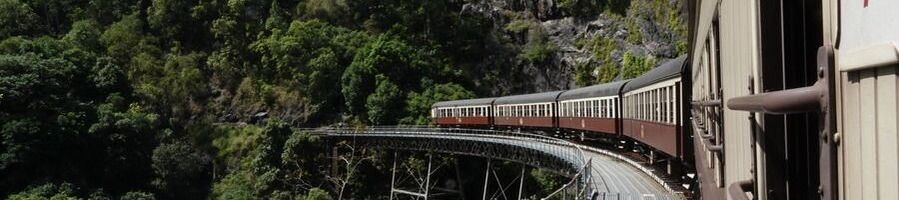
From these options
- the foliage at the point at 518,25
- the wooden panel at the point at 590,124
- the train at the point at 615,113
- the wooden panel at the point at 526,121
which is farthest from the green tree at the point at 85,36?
the wooden panel at the point at 590,124

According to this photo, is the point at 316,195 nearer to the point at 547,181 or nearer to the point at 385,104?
the point at 547,181

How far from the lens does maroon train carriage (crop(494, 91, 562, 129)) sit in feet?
83.6

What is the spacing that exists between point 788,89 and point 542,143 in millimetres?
19287

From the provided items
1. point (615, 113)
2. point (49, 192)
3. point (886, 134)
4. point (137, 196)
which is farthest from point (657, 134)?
point (49, 192)

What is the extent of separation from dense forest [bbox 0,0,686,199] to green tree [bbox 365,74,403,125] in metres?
0.08

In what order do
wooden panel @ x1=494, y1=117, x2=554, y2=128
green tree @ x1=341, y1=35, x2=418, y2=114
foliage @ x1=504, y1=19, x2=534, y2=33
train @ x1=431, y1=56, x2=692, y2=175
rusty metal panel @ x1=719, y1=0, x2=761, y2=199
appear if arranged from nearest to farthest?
1. rusty metal panel @ x1=719, y1=0, x2=761, y2=199
2. train @ x1=431, y1=56, x2=692, y2=175
3. wooden panel @ x1=494, y1=117, x2=554, y2=128
4. green tree @ x1=341, y1=35, x2=418, y2=114
5. foliage @ x1=504, y1=19, x2=534, y2=33

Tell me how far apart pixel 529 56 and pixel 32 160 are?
2676 centimetres

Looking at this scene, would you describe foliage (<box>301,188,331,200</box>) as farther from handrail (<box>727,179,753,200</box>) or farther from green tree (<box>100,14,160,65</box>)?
handrail (<box>727,179,753,200</box>)

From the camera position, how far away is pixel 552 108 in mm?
25094

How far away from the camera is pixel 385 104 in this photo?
1692 inches

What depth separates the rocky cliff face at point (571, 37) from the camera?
133ft

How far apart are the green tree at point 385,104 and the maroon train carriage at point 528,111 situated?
12502 millimetres

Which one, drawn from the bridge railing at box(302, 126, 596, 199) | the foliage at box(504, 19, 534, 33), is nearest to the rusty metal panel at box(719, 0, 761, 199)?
the bridge railing at box(302, 126, 596, 199)

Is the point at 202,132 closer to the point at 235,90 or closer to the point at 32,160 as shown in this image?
the point at 235,90
